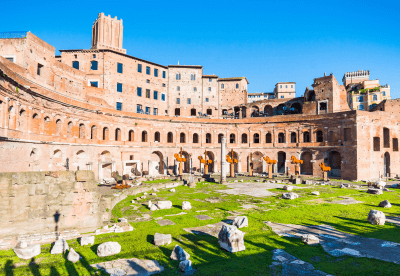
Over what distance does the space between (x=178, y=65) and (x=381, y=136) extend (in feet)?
107

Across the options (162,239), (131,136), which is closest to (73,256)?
(162,239)

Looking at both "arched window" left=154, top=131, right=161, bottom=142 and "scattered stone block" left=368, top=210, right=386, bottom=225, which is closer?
"scattered stone block" left=368, top=210, right=386, bottom=225

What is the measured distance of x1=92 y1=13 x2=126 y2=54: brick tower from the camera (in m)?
39.8

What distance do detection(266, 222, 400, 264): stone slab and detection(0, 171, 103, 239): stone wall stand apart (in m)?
7.99

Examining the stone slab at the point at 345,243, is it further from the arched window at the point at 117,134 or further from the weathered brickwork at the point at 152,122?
the arched window at the point at 117,134

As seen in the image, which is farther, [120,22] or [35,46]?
[120,22]

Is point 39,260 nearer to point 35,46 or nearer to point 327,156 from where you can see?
point 35,46

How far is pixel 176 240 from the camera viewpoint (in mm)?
9180

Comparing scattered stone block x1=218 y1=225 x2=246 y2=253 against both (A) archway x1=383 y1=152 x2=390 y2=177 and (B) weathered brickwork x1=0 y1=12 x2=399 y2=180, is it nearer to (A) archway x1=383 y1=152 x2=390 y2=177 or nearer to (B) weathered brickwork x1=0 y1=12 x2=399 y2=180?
(B) weathered brickwork x1=0 y1=12 x2=399 y2=180

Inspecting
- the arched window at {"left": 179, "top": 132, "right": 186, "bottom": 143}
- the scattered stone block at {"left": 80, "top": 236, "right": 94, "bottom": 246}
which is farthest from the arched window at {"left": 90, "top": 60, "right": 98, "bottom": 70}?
the scattered stone block at {"left": 80, "top": 236, "right": 94, "bottom": 246}

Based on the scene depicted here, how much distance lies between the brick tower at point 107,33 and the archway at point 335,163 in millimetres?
37098

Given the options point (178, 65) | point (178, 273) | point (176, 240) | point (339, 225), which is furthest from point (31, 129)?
point (178, 65)

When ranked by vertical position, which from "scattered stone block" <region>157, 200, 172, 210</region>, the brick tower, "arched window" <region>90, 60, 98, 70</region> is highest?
the brick tower

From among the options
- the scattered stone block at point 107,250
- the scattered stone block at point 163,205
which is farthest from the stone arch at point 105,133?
the scattered stone block at point 107,250
